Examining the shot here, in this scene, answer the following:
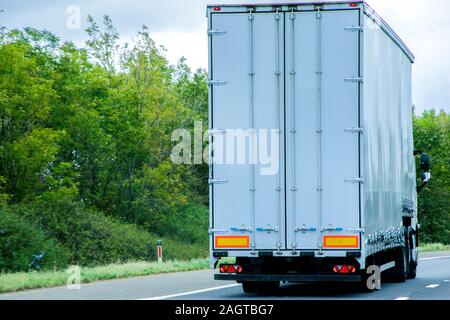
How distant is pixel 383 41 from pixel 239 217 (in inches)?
177

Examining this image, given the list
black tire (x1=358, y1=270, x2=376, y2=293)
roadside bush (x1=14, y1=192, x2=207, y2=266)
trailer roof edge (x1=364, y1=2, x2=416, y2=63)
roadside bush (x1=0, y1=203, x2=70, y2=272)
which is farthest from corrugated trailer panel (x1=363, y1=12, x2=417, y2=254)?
roadside bush (x1=14, y1=192, x2=207, y2=266)

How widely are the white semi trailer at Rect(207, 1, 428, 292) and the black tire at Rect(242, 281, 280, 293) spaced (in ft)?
5.25

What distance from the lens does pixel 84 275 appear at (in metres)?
23.8

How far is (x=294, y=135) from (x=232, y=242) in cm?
199

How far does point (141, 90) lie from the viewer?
204 feet

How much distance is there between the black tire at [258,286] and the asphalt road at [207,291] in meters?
0.18

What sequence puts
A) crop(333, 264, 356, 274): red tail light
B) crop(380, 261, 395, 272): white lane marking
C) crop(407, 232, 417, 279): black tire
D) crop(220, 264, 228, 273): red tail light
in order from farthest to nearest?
crop(407, 232, 417, 279): black tire
crop(380, 261, 395, 272): white lane marking
crop(220, 264, 228, 273): red tail light
crop(333, 264, 356, 274): red tail light

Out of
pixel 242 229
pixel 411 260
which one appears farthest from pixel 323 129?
pixel 411 260

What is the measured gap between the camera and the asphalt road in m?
18.5

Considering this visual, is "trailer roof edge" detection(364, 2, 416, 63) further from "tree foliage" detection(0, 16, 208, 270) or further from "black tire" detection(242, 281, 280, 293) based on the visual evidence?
"tree foliage" detection(0, 16, 208, 270)

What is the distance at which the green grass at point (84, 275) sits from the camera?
20719 mm

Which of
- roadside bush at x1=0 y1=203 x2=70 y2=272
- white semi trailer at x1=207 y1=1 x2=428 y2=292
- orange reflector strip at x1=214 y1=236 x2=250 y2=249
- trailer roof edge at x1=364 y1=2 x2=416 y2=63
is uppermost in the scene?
trailer roof edge at x1=364 y1=2 x2=416 y2=63

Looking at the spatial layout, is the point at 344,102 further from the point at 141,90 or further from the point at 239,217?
the point at 141,90
